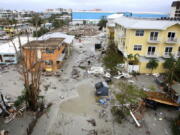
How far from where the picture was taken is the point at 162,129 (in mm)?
10188

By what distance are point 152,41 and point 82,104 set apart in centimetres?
1354

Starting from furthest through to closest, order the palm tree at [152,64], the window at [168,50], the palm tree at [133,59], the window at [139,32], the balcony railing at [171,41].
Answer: the window at [168,50], the window at [139,32], the palm tree at [133,59], the balcony railing at [171,41], the palm tree at [152,64]

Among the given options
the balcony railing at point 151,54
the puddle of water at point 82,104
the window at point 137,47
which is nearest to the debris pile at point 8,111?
the puddle of water at point 82,104

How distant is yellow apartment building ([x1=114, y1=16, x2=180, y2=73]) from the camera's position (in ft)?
61.2

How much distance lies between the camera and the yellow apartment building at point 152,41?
18656 mm

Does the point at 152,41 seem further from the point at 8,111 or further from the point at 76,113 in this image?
the point at 8,111

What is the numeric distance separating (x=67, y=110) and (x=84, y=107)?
62.0 inches

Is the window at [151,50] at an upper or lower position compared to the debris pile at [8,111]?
upper

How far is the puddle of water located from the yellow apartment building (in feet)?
28.8

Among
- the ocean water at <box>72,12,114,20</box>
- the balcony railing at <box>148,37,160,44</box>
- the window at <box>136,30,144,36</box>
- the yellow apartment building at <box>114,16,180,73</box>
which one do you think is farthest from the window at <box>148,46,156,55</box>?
the ocean water at <box>72,12,114,20</box>

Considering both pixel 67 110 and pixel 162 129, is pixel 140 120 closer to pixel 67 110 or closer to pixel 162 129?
pixel 162 129

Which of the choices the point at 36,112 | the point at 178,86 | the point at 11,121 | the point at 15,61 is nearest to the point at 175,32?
the point at 178,86

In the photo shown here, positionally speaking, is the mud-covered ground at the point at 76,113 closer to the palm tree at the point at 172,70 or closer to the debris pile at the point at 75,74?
the debris pile at the point at 75,74

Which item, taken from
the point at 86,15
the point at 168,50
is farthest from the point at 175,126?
the point at 86,15
